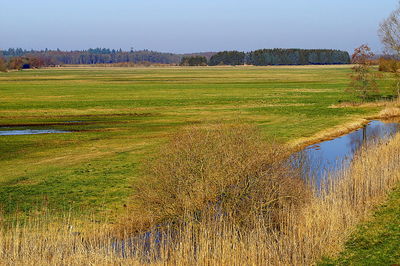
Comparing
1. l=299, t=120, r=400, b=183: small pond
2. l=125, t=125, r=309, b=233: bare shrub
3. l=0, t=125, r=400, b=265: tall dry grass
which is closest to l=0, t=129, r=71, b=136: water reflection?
l=299, t=120, r=400, b=183: small pond

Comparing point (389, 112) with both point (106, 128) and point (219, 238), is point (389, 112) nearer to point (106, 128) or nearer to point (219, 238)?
point (106, 128)

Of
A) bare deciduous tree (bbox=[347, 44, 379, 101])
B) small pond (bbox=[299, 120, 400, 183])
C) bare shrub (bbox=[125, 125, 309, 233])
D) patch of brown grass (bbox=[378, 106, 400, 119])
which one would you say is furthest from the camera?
bare deciduous tree (bbox=[347, 44, 379, 101])

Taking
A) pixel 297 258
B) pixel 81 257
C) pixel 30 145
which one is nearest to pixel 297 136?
pixel 30 145

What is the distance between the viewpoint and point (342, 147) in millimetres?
33094

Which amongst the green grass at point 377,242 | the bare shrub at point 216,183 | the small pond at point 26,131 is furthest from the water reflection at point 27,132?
the green grass at point 377,242

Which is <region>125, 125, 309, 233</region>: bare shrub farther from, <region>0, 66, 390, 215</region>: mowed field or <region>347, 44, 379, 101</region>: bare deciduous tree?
<region>347, 44, 379, 101</region>: bare deciduous tree

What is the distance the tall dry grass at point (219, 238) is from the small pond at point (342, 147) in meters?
4.84

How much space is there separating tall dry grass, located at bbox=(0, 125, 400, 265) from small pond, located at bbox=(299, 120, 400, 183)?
15.9ft

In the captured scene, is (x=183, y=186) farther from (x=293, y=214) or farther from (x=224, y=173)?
(x=293, y=214)

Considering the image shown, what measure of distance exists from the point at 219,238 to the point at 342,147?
22477 mm

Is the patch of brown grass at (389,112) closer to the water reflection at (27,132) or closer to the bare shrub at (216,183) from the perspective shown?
the water reflection at (27,132)

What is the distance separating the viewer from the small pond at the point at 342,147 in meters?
25.6

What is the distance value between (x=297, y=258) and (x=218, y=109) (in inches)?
1666

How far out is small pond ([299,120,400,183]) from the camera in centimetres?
2561
